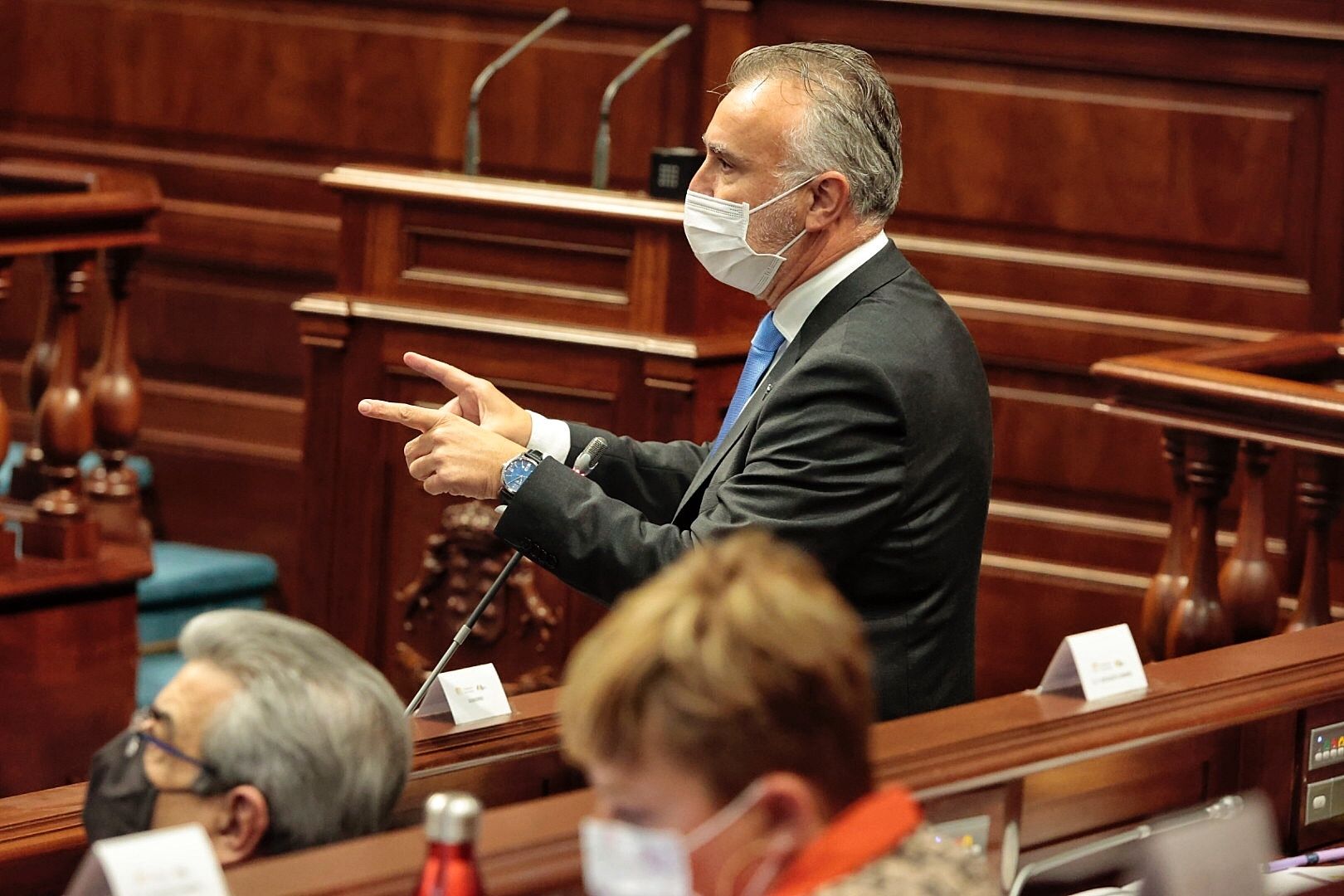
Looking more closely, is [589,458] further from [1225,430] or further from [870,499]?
[1225,430]

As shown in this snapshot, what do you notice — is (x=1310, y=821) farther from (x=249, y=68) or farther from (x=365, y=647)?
(x=249, y=68)

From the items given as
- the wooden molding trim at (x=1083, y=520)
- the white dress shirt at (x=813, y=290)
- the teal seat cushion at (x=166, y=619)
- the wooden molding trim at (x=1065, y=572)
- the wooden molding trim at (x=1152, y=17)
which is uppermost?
the wooden molding trim at (x=1152, y=17)

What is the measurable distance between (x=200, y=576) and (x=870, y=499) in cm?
309

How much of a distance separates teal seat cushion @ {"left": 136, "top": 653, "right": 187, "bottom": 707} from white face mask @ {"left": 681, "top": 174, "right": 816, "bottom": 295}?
2346mm

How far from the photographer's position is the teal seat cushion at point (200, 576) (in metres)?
4.94

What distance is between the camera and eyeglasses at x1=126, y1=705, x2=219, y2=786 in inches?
67.7

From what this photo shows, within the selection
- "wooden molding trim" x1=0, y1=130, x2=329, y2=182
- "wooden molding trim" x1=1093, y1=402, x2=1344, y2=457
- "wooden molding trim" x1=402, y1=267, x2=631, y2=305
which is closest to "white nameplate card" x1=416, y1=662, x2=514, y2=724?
"wooden molding trim" x1=1093, y1=402, x2=1344, y2=457

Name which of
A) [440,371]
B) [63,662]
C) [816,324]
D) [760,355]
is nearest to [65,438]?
[63,662]

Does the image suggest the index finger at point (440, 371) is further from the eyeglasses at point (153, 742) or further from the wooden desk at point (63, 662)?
the wooden desk at point (63, 662)

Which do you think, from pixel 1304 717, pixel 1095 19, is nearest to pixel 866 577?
pixel 1304 717

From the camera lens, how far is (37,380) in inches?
172

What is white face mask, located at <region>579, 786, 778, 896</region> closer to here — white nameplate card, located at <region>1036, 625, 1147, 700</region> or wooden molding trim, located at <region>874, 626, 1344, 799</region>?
wooden molding trim, located at <region>874, 626, 1344, 799</region>

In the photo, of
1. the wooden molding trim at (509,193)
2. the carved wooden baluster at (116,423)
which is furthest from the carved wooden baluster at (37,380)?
the wooden molding trim at (509,193)

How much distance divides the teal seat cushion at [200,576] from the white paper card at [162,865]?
350 cm
